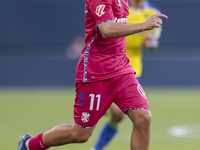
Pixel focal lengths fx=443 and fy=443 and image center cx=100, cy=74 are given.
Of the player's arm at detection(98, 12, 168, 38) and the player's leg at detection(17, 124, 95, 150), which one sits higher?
the player's arm at detection(98, 12, 168, 38)

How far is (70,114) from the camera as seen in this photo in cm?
892

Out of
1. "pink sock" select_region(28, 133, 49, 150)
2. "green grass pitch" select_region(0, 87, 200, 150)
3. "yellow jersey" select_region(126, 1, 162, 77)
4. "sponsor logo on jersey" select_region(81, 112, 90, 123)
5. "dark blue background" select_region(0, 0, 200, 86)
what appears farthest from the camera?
"dark blue background" select_region(0, 0, 200, 86)

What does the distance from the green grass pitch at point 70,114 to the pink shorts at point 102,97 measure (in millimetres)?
1598

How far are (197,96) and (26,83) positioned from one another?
4654mm

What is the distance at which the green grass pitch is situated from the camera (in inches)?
251

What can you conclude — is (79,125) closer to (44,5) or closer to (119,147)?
(119,147)

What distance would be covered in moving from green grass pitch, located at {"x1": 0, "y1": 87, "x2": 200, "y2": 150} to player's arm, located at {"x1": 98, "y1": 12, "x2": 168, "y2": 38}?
2.33 meters

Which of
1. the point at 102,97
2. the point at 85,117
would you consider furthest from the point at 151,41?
the point at 85,117

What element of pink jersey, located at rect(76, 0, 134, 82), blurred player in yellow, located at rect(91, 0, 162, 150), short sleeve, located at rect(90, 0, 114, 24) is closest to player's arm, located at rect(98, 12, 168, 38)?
short sleeve, located at rect(90, 0, 114, 24)

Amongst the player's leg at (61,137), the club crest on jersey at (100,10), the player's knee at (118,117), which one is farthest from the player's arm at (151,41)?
the club crest on jersey at (100,10)

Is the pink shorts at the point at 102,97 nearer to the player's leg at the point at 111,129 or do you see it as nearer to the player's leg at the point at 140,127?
the player's leg at the point at 140,127

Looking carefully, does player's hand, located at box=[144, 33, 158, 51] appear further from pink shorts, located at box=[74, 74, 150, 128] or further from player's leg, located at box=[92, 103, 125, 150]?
pink shorts, located at box=[74, 74, 150, 128]

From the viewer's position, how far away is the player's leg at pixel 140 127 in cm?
442

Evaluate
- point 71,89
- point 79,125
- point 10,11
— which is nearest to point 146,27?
point 79,125
